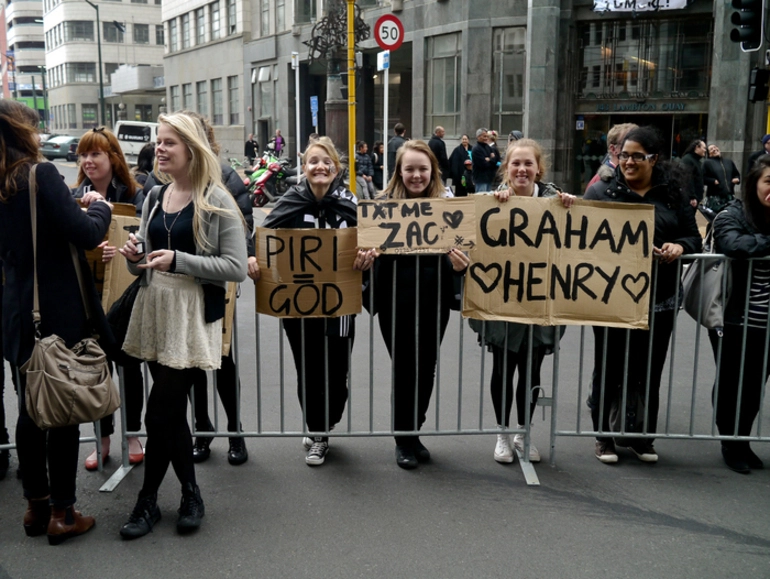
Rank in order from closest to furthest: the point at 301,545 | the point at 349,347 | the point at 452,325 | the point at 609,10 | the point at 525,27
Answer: the point at 301,545
the point at 349,347
the point at 452,325
the point at 609,10
the point at 525,27

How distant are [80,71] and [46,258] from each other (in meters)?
85.4

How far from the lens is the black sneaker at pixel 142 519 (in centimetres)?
389

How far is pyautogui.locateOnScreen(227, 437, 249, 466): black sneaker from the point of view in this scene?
15.9 feet

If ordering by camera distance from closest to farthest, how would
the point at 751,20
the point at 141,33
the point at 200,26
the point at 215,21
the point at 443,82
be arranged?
1. the point at 751,20
2. the point at 443,82
3. the point at 215,21
4. the point at 200,26
5. the point at 141,33

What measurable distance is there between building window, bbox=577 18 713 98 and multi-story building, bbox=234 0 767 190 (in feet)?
0.10

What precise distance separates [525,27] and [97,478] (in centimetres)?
2395

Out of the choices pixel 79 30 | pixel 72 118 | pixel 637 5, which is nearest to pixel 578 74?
pixel 637 5

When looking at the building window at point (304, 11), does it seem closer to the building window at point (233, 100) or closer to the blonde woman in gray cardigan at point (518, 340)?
the building window at point (233, 100)

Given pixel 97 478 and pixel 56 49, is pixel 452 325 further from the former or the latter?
pixel 56 49

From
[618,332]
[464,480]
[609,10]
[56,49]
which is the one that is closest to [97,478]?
[464,480]

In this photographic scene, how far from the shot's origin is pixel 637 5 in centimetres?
2334

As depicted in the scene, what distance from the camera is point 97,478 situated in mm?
4633

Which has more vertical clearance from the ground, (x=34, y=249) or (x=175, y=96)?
(x=175, y=96)

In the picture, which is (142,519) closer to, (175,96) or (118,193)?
(118,193)
